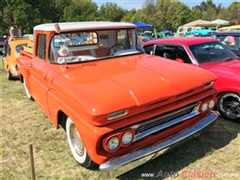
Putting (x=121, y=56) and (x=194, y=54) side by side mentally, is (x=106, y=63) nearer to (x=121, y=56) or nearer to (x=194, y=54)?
(x=121, y=56)

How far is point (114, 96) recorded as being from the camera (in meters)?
2.44

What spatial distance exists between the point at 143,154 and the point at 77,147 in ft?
3.52

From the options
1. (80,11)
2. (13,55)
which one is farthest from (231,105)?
(80,11)

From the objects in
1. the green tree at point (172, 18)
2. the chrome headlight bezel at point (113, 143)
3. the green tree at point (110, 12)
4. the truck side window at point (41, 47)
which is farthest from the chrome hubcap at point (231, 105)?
the green tree at point (110, 12)

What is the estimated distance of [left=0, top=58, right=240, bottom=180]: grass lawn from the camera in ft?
9.70

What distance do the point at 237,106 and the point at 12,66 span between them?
6699 millimetres

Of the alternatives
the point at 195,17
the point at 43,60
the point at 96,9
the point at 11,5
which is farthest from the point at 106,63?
the point at 96,9

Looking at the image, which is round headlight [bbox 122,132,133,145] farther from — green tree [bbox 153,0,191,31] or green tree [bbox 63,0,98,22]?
green tree [bbox 153,0,191,31]

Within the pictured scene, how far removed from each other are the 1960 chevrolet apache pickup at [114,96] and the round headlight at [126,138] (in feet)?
0.04

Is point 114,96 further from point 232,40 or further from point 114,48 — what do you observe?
point 232,40

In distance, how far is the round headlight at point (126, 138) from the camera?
7.99ft

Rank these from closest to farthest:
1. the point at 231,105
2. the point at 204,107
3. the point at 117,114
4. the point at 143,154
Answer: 1. the point at 117,114
2. the point at 143,154
3. the point at 204,107
4. the point at 231,105

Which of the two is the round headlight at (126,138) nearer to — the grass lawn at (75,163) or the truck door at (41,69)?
the grass lawn at (75,163)

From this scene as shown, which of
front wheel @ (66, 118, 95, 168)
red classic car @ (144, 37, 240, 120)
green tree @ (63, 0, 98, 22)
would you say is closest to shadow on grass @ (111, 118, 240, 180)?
red classic car @ (144, 37, 240, 120)
